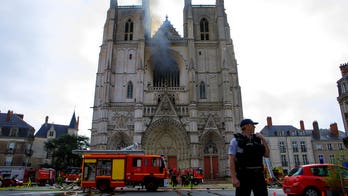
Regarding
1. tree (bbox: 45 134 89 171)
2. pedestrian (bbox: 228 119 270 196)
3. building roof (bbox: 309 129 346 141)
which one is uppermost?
building roof (bbox: 309 129 346 141)

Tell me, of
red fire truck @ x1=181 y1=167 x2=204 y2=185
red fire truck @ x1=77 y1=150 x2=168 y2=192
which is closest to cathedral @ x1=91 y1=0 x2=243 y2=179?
red fire truck @ x1=181 y1=167 x2=204 y2=185

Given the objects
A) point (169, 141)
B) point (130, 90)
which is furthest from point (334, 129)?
point (130, 90)

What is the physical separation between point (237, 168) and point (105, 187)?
32.6ft

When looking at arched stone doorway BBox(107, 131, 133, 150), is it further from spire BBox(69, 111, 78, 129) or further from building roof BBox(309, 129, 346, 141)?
building roof BBox(309, 129, 346, 141)

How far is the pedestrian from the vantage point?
3.32 metres

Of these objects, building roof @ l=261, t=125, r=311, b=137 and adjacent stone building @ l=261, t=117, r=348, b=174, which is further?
building roof @ l=261, t=125, r=311, b=137

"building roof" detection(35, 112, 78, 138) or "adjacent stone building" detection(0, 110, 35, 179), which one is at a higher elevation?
"building roof" detection(35, 112, 78, 138)

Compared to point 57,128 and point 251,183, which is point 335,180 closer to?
point 251,183

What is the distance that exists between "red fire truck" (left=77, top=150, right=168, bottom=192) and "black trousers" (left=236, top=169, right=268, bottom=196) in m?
9.59

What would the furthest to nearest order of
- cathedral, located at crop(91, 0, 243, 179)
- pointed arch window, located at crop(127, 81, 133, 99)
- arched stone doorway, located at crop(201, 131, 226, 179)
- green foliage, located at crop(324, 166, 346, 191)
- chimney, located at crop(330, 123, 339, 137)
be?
chimney, located at crop(330, 123, 339, 137) → pointed arch window, located at crop(127, 81, 133, 99) → cathedral, located at crop(91, 0, 243, 179) → arched stone doorway, located at crop(201, 131, 226, 179) → green foliage, located at crop(324, 166, 346, 191)

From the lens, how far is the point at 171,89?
1160 inches

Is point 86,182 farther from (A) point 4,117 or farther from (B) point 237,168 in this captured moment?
(A) point 4,117

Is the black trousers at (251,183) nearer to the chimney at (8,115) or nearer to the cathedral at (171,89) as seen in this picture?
the cathedral at (171,89)

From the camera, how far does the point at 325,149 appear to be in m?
38.1
